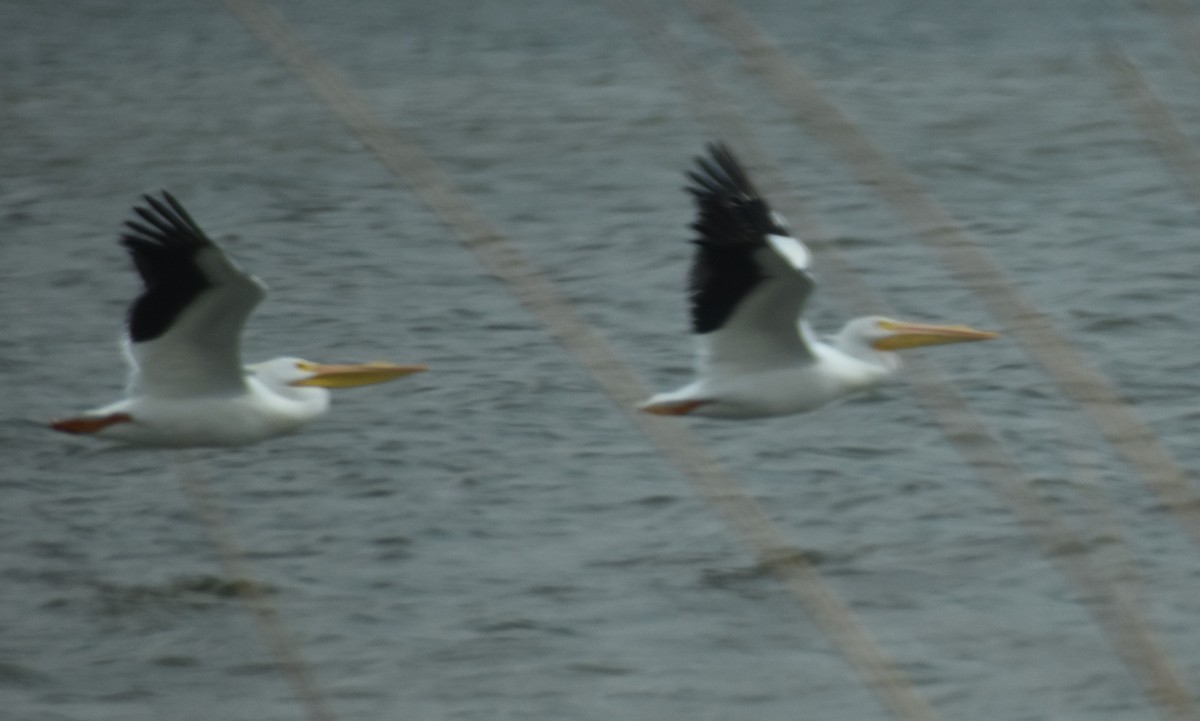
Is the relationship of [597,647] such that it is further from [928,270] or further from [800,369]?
[928,270]

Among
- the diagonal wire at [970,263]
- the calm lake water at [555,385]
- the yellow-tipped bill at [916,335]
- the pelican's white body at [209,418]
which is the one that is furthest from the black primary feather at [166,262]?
the diagonal wire at [970,263]

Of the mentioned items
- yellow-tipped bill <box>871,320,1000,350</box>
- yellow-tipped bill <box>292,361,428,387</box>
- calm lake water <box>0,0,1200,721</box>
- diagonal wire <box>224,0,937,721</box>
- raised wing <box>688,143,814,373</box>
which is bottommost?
calm lake water <box>0,0,1200,721</box>

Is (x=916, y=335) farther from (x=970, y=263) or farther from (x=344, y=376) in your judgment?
(x=970, y=263)

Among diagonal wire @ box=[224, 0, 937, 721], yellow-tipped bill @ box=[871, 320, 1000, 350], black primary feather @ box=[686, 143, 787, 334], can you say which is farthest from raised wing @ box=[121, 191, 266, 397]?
diagonal wire @ box=[224, 0, 937, 721]

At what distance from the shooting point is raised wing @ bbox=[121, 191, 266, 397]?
19.9ft

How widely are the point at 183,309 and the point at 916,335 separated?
2696 mm

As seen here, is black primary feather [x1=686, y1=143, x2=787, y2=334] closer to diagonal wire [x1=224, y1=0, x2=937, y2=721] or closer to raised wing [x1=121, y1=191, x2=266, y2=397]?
raised wing [x1=121, y1=191, x2=266, y2=397]

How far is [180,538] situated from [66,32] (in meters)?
12.4

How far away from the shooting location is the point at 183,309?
6.50 meters

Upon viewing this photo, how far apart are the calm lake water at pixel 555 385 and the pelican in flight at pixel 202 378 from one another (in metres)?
1.25

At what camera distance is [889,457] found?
10602 millimetres

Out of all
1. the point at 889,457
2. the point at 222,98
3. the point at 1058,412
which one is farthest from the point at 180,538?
the point at 222,98

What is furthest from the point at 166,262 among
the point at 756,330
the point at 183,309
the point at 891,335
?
the point at 891,335

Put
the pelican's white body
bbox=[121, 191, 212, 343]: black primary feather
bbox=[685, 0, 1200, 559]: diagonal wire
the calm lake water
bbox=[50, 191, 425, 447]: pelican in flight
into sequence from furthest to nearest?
the calm lake water → the pelican's white body → bbox=[50, 191, 425, 447]: pelican in flight → bbox=[121, 191, 212, 343]: black primary feather → bbox=[685, 0, 1200, 559]: diagonal wire
